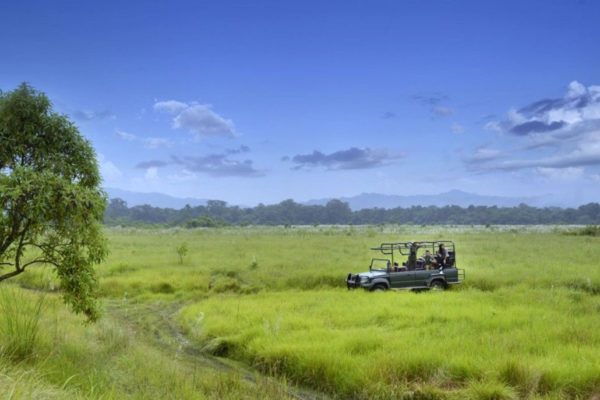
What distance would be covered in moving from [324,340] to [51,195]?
8.85m

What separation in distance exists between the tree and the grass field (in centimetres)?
177

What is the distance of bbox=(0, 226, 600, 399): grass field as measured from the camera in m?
11.7

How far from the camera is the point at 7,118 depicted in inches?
535

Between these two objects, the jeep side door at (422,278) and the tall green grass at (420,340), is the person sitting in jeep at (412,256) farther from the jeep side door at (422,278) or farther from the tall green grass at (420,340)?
the tall green grass at (420,340)

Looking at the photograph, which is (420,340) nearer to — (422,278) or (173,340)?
(173,340)

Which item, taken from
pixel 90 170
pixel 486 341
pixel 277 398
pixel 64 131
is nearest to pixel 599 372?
pixel 486 341

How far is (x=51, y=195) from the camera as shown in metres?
12.0

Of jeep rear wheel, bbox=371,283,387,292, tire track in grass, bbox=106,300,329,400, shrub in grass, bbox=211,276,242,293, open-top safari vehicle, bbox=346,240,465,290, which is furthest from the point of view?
shrub in grass, bbox=211,276,242,293

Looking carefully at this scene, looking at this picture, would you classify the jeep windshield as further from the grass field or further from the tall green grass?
the tall green grass

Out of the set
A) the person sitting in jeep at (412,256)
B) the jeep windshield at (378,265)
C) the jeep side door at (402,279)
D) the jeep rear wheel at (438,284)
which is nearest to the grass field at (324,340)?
the jeep rear wheel at (438,284)

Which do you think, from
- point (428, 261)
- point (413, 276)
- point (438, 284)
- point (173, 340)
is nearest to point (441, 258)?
point (428, 261)

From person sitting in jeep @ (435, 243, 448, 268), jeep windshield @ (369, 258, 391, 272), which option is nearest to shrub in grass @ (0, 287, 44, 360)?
jeep windshield @ (369, 258, 391, 272)

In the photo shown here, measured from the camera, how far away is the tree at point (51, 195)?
38.9ft

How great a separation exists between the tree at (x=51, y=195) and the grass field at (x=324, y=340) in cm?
177
